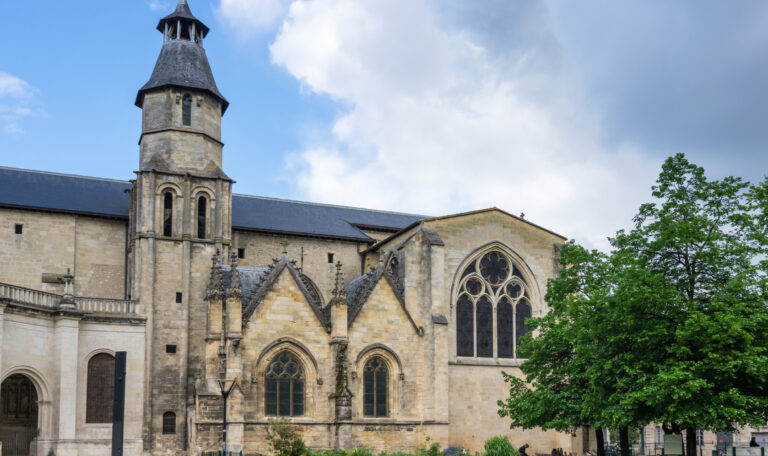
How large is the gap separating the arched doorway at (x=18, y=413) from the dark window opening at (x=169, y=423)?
5583mm

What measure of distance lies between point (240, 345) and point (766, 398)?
19180 mm

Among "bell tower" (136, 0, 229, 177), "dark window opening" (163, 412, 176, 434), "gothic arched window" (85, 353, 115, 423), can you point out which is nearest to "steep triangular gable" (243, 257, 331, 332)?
"dark window opening" (163, 412, 176, 434)

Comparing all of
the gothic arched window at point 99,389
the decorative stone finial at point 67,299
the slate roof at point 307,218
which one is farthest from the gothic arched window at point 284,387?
the slate roof at point 307,218

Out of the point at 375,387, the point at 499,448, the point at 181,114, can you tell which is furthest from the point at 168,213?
the point at 499,448

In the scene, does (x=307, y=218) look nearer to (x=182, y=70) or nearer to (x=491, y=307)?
(x=182, y=70)

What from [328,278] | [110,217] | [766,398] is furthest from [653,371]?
[110,217]

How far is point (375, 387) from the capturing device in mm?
35688

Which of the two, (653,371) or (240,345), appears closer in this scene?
(653,371)

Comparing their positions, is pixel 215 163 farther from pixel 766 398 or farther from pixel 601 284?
Result: pixel 766 398

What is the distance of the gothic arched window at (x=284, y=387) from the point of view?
3316cm

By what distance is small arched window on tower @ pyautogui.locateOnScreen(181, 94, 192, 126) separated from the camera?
131 ft

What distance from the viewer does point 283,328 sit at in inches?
1331

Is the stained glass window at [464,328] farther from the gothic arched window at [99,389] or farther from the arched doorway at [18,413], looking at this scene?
the arched doorway at [18,413]

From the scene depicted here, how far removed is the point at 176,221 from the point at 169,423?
9216 mm
